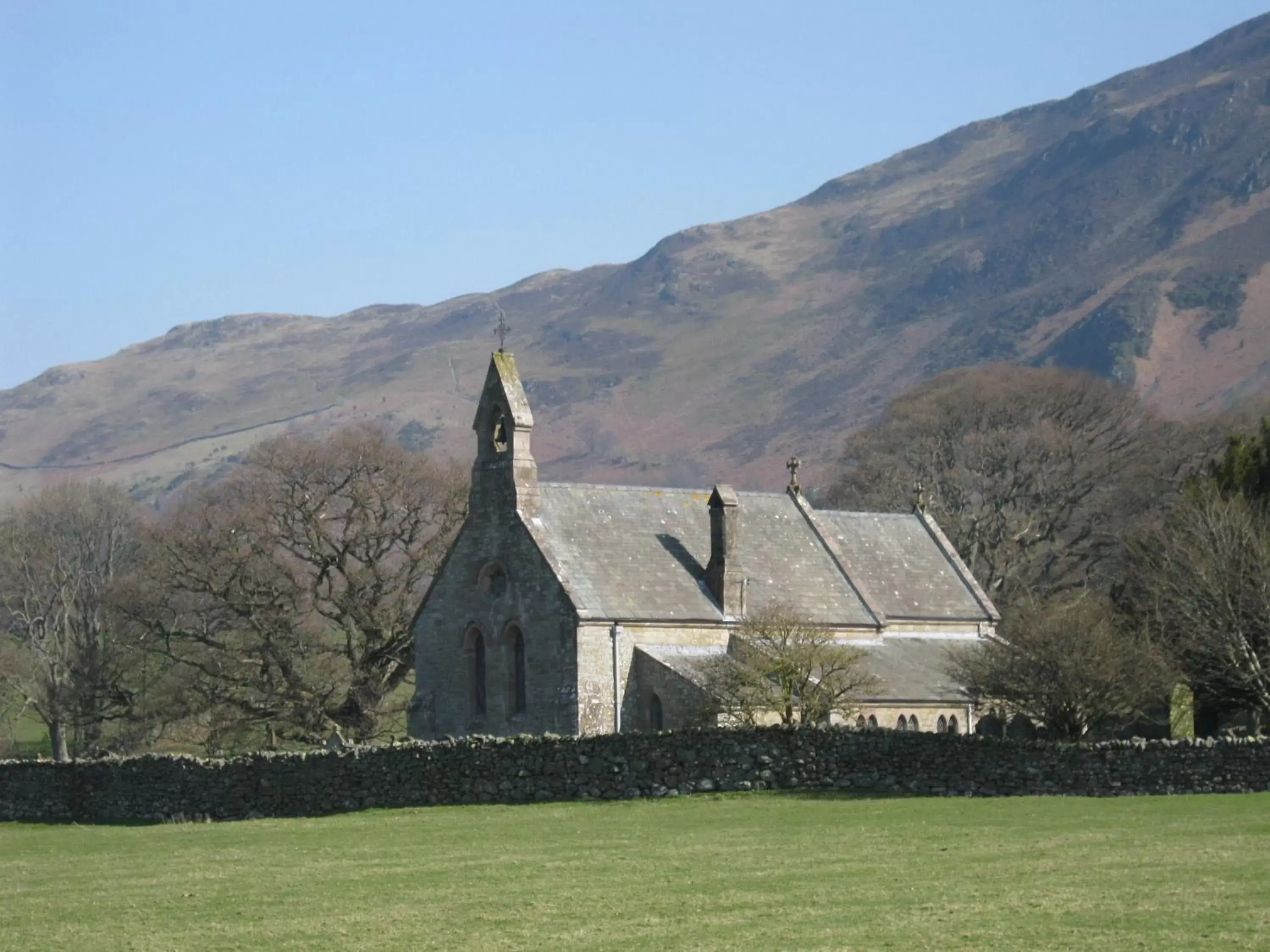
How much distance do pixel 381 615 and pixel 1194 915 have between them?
151 feet

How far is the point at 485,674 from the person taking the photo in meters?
54.4

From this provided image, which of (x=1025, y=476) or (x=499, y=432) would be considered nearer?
(x=499, y=432)

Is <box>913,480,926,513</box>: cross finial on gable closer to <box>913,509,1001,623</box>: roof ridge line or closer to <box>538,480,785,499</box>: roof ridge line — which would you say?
<box>913,509,1001,623</box>: roof ridge line

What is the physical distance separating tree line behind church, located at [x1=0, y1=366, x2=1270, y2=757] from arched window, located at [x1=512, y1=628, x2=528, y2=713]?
7.37 m

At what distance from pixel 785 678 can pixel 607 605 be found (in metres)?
6.67

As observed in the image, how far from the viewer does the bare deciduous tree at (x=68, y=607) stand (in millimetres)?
65875

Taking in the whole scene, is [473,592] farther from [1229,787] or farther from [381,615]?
[1229,787]

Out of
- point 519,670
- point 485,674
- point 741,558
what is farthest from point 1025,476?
point 519,670

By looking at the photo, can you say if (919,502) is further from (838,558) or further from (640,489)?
(640,489)

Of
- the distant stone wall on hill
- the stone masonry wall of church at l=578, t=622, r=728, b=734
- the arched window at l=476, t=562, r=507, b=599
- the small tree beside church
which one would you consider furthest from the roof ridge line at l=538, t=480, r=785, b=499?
the distant stone wall on hill

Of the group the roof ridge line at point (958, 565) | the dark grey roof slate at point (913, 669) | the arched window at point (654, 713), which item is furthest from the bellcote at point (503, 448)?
the roof ridge line at point (958, 565)

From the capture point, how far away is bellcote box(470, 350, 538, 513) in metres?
53.7

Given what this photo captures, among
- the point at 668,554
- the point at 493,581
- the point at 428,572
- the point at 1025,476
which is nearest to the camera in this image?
the point at 493,581

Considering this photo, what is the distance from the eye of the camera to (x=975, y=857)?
91.9 feet
